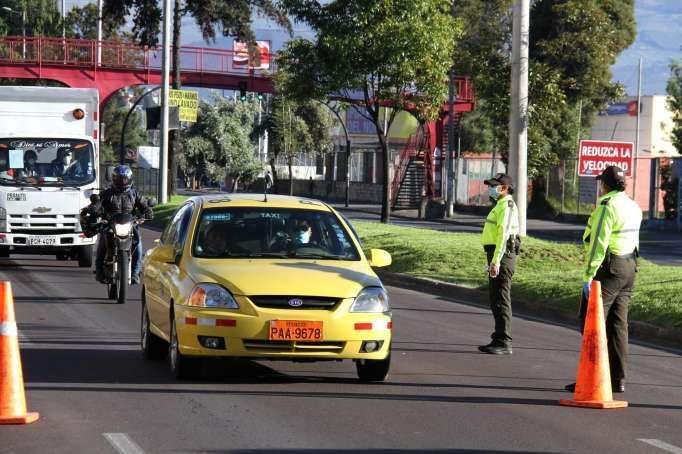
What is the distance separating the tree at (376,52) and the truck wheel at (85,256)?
43.3 feet

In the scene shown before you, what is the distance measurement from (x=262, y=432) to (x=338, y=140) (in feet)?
373

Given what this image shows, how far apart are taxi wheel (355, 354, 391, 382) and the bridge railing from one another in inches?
1803

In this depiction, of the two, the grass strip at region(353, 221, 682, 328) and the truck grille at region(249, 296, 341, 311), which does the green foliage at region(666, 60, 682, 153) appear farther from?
the truck grille at region(249, 296, 341, 311)

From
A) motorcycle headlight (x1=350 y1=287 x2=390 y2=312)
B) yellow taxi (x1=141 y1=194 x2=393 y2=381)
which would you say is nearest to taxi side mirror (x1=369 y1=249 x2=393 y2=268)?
yellow taxi (x1=141 y1=194 x2=393 y2=381)

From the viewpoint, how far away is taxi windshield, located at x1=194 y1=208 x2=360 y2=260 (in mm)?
11547

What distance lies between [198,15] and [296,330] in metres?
46.1

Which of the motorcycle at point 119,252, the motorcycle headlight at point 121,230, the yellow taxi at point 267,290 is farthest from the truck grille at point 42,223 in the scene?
the yellow taxi at point 267,290

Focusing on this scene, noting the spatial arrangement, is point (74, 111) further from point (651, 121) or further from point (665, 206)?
point (651, 121)

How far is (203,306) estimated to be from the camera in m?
10.5

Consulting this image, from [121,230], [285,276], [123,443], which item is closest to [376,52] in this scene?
[121,230]

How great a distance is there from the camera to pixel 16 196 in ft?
76.9

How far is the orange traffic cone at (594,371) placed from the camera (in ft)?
33.3

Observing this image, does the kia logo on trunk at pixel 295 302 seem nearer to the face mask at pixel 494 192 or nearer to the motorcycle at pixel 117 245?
the face mask at pixel 494 192

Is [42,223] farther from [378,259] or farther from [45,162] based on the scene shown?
[378,259]
